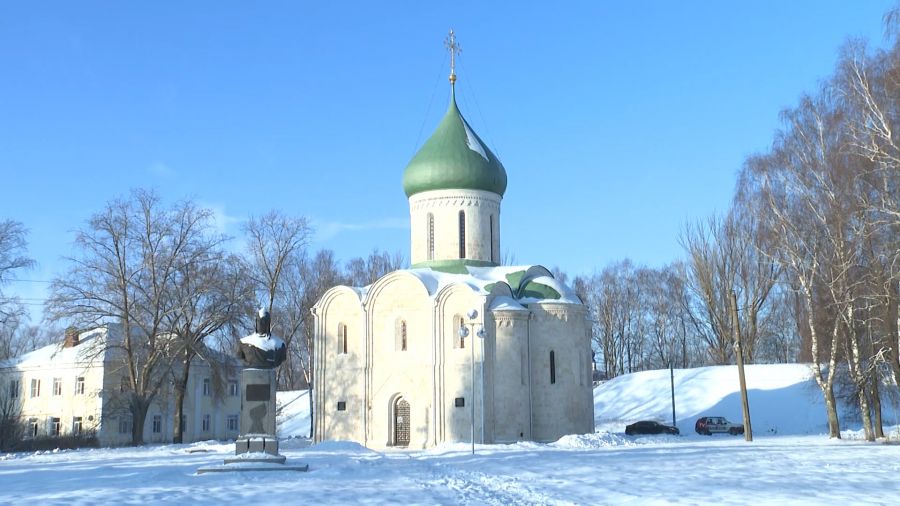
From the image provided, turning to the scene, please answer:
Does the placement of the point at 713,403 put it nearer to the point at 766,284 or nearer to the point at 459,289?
the point at 766,284

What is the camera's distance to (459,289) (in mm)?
27469

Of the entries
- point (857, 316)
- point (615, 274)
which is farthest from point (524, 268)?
point (615, 274)

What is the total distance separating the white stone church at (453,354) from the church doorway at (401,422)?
3 cm

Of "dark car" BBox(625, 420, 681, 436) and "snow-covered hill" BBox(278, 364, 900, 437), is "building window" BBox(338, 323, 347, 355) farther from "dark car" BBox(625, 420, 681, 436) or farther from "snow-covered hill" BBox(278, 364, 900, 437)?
"snow-covered hill" BBox(278, 364, 900, 437)

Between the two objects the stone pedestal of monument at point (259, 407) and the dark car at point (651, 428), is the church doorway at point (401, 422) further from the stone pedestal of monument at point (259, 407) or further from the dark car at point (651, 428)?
the dark car at point (651, 428)

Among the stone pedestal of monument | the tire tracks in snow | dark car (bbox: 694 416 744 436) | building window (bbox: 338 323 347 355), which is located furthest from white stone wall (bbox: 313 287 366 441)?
dark car (bbox: 694 416 744 436)

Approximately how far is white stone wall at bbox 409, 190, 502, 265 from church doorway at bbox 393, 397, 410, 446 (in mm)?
5133

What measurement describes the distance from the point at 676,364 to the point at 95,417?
3610 cm

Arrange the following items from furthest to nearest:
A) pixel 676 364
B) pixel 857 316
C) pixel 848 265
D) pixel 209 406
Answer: pixel 676 364 → pixel 209 406 → pixel 857 316 → pixel 848 265

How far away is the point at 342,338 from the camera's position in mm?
28969

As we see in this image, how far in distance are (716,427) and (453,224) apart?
14.0 meters

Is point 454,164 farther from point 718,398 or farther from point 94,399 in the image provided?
point 718,398

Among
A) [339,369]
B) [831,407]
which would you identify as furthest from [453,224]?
[831,407]

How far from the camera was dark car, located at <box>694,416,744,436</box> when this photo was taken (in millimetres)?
35156
